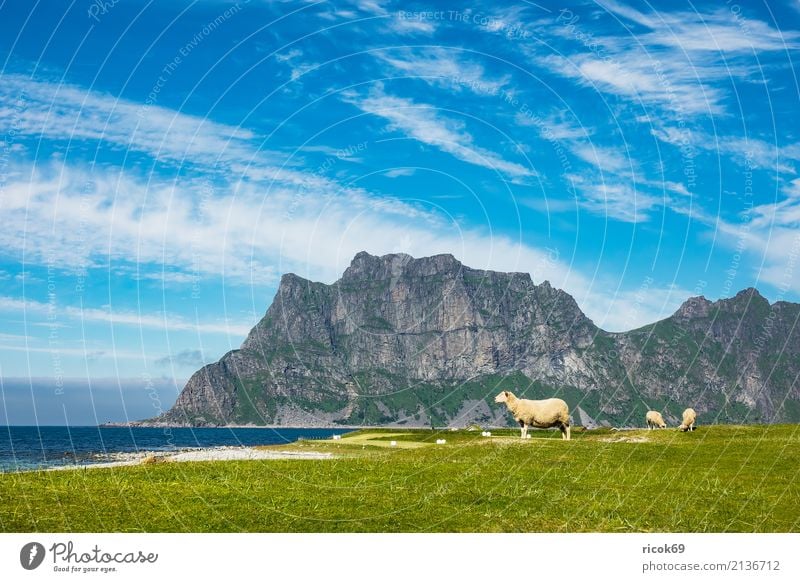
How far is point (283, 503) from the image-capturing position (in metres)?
20.7

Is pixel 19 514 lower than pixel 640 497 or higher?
higher

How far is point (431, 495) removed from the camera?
73.6ft

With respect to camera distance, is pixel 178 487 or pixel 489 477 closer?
pixel 178 487

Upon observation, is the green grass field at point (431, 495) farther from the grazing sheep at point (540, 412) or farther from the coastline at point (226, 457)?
the grazing sheep at point (540, 412)

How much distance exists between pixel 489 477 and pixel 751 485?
9.29 m

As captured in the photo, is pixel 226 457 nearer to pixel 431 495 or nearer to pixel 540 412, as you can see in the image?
pixel 540 412

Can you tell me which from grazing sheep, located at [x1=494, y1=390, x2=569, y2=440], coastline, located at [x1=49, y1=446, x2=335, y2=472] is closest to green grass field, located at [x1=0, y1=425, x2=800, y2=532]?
coastline, located at [x1=49, y1=446, x2=335, y2=472]

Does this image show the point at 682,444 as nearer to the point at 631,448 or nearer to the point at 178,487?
the point at 631,448

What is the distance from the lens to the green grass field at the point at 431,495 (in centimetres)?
1856

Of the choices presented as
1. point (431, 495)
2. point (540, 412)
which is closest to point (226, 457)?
point (540, 412)

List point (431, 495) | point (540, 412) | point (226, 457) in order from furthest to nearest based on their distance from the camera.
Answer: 1. point (226, 457)
2. point (540, 412)
3. point (431, 495)

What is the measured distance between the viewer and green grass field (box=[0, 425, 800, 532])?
18562 millimetres
